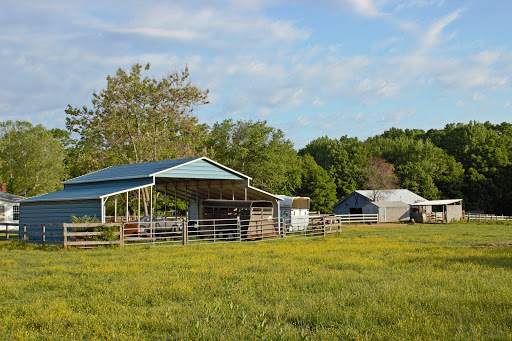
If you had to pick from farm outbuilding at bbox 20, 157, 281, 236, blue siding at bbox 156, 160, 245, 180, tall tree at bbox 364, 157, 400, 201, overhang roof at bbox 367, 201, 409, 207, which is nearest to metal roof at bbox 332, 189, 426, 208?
tall tree at bbox 364, 157, 400, 201

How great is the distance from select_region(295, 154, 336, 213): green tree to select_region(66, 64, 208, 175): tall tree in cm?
2961

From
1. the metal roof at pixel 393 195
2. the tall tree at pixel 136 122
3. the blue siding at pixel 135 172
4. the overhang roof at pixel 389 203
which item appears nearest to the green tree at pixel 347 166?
the metal roof at pixel 393 195

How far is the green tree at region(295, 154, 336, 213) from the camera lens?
228ft

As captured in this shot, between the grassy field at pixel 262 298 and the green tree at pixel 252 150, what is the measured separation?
1689 inches

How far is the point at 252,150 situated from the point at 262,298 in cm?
4999

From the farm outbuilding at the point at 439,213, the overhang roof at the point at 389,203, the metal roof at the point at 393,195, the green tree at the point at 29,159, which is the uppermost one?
the green tree at the point at 29,159

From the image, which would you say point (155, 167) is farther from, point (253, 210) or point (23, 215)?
point (23, 215)

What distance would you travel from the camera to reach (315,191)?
69.4 meters

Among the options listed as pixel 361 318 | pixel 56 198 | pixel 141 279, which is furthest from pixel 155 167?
pixel 361 318

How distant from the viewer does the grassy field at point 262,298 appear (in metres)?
7.02

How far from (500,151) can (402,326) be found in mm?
77623

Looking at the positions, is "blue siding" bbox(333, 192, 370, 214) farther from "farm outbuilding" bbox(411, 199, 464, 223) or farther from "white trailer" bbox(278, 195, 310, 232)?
"white trailer" bbox(278, 195, 310, 232)

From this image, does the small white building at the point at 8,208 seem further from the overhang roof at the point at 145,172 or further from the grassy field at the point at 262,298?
the grassy field at the point at 262,298

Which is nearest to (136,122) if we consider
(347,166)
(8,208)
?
(8,208)
